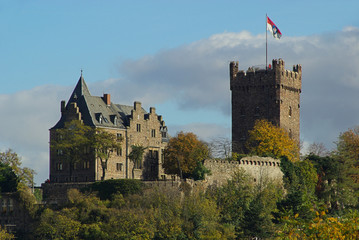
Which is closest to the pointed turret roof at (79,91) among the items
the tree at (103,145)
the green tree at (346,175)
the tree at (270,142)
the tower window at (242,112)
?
the tree at (103,145)

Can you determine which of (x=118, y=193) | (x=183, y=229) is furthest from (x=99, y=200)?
(x=183, y=229)

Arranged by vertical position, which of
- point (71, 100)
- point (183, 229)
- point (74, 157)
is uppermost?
point (71, 100)

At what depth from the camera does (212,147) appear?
93750mm

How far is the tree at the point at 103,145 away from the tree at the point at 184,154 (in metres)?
5.66

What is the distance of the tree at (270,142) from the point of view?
9244cm

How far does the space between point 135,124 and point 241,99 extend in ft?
45.4

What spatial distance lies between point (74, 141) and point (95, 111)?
5703mm

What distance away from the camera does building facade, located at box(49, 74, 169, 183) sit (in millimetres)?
87938

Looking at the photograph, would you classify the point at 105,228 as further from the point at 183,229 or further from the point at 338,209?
the point at 338,209

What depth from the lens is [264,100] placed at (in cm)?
9681

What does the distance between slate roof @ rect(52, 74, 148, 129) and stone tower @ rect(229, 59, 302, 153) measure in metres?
13.5

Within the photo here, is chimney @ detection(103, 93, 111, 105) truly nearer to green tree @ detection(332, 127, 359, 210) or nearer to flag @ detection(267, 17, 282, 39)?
flag @ detection(267, 17, 282, 39)

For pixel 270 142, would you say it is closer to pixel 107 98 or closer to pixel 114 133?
pixel 114 133

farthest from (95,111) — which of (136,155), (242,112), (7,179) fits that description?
(242,112)
